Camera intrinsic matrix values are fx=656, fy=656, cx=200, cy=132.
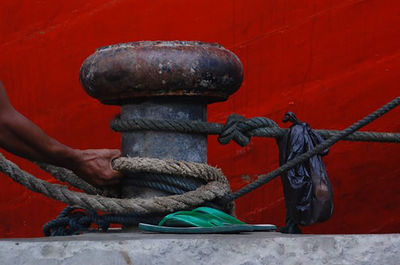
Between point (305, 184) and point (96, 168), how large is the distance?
0.55m

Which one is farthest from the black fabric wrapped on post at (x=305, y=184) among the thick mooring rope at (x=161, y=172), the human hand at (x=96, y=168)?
the human hand at (x=96, y=168)

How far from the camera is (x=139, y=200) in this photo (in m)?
1.66

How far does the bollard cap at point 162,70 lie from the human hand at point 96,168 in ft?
0.53

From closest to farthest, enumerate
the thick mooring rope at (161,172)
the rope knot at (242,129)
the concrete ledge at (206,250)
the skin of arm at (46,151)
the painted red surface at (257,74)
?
the concrete ledge at (206,250)
the skin of arm at (46,151)
the thick mooring rope at (161,172)
the rope knot at (242,129)
the painted red surface at (257,74)

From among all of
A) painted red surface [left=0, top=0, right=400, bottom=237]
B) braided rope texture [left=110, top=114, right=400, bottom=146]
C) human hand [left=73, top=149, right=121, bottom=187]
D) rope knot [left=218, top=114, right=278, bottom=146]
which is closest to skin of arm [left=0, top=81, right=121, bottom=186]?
human hand [left=73, top=149, right=121, bottom=187]

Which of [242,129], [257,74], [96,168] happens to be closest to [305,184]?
[242,129]

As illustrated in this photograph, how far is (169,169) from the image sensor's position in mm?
1699

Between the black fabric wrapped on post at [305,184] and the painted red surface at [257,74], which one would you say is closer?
the black fabric wrapped on post at [305,184]

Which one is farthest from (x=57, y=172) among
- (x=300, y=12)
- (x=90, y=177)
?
(x=300, y=12)

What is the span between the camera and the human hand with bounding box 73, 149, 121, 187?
1.72 meters

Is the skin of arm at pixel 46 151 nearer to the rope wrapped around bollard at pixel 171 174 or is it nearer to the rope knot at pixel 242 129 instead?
the rope wrapped around bollard at pixel 171 174

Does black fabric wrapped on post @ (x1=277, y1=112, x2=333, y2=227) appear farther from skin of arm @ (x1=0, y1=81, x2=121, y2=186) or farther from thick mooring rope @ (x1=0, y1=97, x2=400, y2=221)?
skin of arm @ (x1=0, y1=81, x2=121, y2=186)

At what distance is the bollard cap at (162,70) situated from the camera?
166cm

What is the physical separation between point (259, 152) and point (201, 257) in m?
1.35
